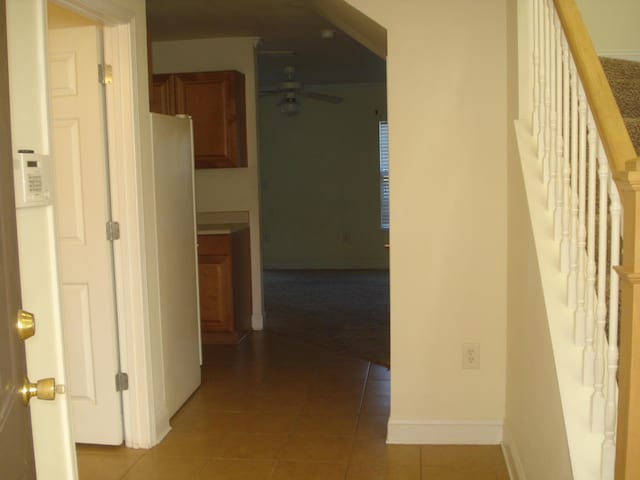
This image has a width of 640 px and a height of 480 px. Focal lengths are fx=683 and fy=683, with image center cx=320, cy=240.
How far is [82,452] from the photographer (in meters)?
3.21

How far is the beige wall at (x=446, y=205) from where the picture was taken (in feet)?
10.1

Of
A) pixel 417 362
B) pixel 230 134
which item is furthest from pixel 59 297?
pixel 230 134

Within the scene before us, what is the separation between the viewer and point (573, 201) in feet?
6.62

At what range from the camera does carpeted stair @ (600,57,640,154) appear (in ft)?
8.88

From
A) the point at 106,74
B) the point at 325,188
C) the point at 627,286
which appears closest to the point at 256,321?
the point at 106,74

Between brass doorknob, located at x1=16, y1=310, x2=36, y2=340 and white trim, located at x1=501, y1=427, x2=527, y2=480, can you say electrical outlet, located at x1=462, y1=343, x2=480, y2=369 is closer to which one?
white trim, located at x1=501, y1=427, x2=527, y2=480

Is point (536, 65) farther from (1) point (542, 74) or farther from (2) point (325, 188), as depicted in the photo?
(2) point (325, 188)

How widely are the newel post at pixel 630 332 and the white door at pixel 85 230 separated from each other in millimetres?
2290

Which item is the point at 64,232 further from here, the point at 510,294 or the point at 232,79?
the point at 232,79

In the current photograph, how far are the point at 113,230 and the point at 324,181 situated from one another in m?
6.13

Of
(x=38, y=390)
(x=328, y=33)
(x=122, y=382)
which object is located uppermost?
(x=328, y=33)

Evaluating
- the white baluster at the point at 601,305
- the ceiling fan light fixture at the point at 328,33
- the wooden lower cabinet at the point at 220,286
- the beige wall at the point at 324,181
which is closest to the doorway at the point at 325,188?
the beige wall at the point at 324,181

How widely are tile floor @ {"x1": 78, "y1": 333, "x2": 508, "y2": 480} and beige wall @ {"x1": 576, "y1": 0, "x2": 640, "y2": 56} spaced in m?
2.16

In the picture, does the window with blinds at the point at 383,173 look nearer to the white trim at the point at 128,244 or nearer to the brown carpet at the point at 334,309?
the brown carpet at the point at 334,309
